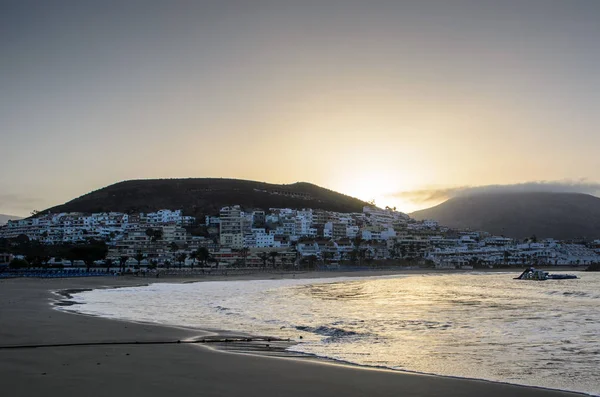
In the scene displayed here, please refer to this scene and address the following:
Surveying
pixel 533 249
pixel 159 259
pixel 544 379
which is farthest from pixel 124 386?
pixel 533 249

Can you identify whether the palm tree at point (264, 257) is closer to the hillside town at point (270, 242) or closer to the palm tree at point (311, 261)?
the hillside town at point (270, 242)

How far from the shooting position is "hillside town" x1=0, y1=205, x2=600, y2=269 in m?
131

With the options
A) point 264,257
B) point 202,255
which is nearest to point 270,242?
point 264,257

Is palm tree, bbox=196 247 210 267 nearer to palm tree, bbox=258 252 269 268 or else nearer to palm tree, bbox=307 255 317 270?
palm tree, bbox=258 252 269 268

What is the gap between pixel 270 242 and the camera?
483 ft

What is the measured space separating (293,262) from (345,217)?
70122mm

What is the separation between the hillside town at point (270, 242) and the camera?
5162 inches

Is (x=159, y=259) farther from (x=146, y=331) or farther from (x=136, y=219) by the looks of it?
(x=146, y=331)

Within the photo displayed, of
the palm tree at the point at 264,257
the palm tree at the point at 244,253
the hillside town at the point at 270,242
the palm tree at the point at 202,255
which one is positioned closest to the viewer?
the palm tree at the point at 202,255

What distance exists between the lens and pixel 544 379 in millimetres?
10203

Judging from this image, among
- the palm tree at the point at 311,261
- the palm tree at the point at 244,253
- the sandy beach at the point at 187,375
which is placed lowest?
the palm tree at the point at 311,261

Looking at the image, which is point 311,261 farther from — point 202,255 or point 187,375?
point 187,375

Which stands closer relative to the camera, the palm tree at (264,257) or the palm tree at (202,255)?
the palm tree at (202,255)

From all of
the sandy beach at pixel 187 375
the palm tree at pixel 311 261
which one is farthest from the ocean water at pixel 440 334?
the palm tree at pixel 311 261
